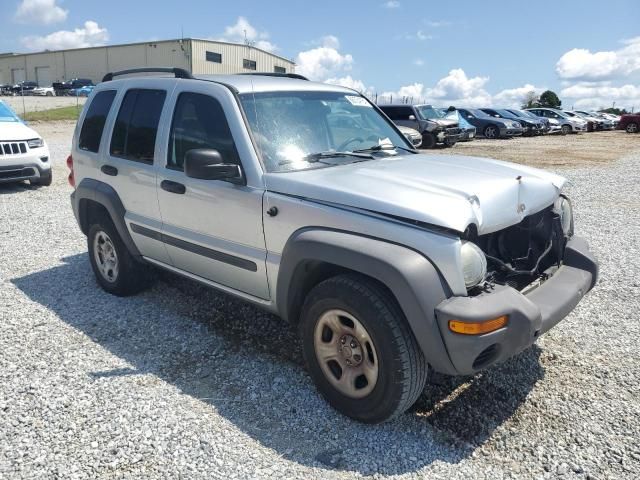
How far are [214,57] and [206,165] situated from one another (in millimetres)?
61325

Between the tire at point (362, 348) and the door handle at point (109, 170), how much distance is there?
7.74ft

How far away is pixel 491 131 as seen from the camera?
26.0 meters

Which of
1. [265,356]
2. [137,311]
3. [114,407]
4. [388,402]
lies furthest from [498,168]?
[137,311]

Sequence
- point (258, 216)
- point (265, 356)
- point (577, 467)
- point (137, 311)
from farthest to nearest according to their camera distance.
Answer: point (137, 311) < point (265, 356) < point (258, 216) < point (577, 467)

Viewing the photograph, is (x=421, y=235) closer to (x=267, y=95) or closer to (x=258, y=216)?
(x=258, y=216)

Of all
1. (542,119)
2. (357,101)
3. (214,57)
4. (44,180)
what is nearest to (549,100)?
(542,119)

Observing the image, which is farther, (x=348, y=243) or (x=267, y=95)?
(x=267, y=95)

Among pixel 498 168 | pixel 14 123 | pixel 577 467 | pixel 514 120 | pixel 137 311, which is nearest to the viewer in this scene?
pixel 577 467

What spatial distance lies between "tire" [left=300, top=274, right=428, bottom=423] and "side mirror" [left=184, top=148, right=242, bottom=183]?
94cm

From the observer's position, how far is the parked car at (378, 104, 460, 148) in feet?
64.8

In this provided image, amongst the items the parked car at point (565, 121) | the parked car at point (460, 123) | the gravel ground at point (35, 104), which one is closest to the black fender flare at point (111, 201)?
the parked car at point (460, 123)

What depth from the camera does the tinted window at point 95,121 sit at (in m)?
4.80

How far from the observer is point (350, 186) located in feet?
10.00

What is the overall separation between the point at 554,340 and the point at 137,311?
135 inches
